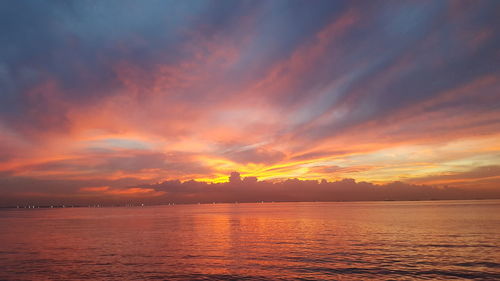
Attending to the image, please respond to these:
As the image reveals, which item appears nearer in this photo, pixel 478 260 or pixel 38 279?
pixel 38 279

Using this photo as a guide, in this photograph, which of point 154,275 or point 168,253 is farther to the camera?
point 168,253

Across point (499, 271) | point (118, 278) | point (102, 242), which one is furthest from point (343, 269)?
point (102, 242)

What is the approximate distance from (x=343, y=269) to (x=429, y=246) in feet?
89.6

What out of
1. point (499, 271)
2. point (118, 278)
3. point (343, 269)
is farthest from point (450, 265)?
point (118, 278)

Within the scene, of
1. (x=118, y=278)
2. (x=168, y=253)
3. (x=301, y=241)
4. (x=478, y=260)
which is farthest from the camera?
(x=301, y=241)

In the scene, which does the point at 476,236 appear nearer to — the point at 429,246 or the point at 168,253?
the point at 429,246

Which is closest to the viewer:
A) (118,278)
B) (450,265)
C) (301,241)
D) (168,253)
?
(118,278)

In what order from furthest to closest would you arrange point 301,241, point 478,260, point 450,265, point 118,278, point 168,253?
point 301,241 → point 168,253 → point 478,260 → point 450,265 → point 118,278

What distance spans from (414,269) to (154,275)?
3378 centimetres

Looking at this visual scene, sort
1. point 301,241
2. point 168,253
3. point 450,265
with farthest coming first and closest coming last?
point 301,241 < point 168,253 < point 450,265

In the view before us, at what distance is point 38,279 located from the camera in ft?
138

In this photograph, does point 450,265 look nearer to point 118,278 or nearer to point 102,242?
point 118,278

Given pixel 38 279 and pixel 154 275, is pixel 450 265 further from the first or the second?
pixel 38 279

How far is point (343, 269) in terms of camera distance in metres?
44.0
